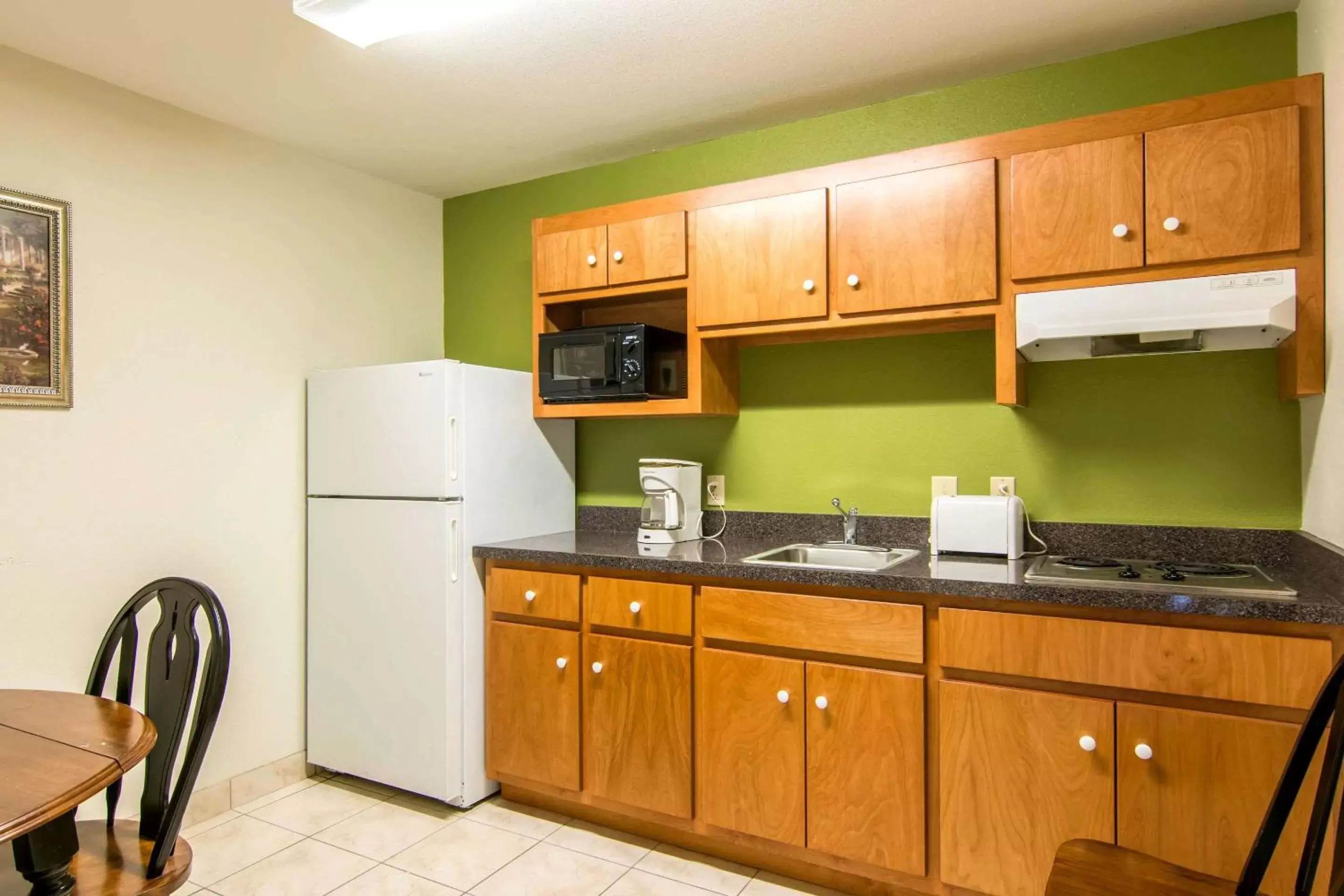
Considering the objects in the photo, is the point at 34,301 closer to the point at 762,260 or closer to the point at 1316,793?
the point at 762,260

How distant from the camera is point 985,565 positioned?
225cm

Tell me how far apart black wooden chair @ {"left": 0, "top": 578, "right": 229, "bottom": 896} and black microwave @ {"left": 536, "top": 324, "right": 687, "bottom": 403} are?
1.45 m

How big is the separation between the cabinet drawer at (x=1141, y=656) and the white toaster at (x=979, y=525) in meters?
0.41

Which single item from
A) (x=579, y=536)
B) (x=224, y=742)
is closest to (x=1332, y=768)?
(x=579, y=536)

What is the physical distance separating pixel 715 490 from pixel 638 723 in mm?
925

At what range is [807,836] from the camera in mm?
2223

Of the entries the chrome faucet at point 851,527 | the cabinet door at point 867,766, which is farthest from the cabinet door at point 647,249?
the cabinet door at point 867,766

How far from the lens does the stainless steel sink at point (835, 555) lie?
8.39ft

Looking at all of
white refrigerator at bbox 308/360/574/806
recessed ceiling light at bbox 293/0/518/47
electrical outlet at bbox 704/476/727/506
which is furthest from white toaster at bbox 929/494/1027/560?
recessed ceiling light at bbox 293/0/518/47

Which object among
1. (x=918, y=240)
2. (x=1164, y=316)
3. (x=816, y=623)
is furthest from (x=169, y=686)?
(x=1164, y=316)

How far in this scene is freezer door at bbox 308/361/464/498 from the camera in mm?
2752

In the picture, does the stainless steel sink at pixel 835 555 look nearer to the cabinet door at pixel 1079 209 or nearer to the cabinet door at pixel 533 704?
the cabinet door at pixel 533 704

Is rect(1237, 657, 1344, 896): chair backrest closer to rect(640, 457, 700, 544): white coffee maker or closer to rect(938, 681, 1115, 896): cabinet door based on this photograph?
rect(938, 681, 1115, 896): cabinet door

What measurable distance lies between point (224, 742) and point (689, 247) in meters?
2.39
